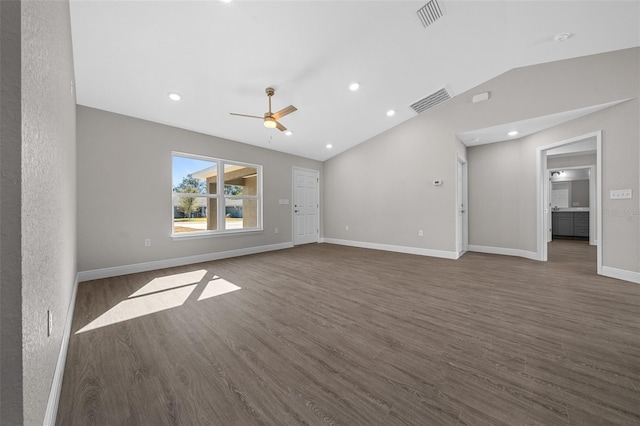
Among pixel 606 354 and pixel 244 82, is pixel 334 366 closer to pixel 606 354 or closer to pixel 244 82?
pixel 606 354

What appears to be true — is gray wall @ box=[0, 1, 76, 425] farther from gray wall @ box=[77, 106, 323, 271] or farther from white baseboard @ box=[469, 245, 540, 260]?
white baseboard @ box=[469, 245, 540, 260]

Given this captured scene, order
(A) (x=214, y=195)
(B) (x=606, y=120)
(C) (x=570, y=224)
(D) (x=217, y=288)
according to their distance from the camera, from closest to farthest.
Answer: (D) (x=217, y=288)
(B) (x=606, y=120)
(A) (x=214, y=195)
(C) (x=570, y=224)

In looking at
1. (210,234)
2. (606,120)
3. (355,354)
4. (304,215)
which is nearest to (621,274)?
(606,120)

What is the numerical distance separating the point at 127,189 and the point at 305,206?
13.4 ft

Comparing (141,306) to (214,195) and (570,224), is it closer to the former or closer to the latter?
(214,195)

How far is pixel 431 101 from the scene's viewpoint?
4621 millimetres

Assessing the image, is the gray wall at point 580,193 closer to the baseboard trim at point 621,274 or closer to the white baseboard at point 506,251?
the white baseboard at point 506,251

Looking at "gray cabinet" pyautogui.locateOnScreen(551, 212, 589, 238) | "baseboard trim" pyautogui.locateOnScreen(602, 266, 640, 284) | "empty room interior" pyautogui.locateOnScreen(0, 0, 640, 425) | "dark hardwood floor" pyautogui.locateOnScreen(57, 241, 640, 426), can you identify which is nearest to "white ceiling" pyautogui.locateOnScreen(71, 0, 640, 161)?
"empty room interior" pyautogui.locateOnScreen(0, 0, 640, 425)

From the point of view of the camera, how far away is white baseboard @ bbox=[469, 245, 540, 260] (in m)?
4.72

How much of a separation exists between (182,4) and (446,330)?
151 inches

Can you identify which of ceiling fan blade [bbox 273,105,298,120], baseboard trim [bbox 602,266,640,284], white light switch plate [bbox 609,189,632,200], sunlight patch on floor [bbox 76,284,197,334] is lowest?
sunlight patch on floor [bbox 76,284,197,334]

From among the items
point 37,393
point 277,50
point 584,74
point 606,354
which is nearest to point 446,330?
point 606,354

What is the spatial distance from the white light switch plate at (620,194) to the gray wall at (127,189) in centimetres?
662

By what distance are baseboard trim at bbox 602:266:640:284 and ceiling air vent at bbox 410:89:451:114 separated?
12.2ft
